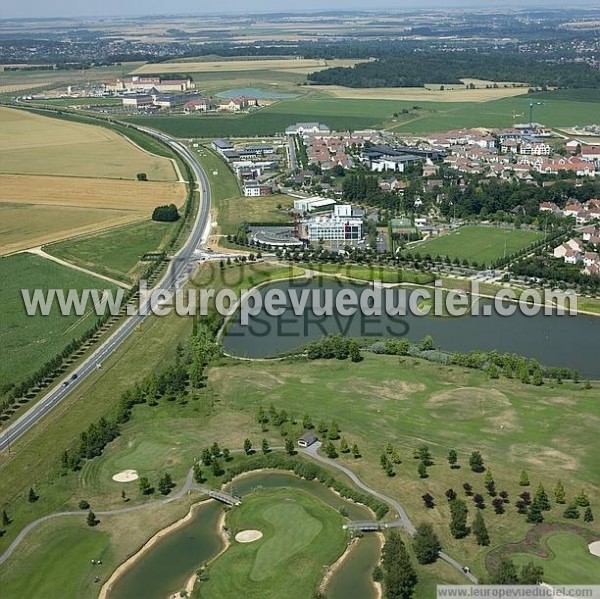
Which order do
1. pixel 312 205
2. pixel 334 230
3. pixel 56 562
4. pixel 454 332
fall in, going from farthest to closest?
pixel 312 205 < pixel 334 230 < pixel 454 332 < pixel 56 562

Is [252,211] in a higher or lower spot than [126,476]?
lower

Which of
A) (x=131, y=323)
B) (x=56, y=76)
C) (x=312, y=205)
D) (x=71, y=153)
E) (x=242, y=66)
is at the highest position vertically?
(x=56, y=76)

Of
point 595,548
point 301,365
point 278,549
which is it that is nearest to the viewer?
point 595,548

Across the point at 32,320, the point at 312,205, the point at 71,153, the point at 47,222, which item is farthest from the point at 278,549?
the point at 71,153

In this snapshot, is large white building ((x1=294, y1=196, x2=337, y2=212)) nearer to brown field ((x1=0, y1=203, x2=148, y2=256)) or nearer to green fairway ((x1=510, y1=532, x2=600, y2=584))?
brown field ((x1=0, y1=203, x2=148, y2=256))

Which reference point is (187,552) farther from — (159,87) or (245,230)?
(159,87)

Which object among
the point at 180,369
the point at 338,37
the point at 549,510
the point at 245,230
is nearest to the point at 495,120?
the point at 245,230

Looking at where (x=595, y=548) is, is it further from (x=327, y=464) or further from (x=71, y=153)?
(x=71, y=153)
